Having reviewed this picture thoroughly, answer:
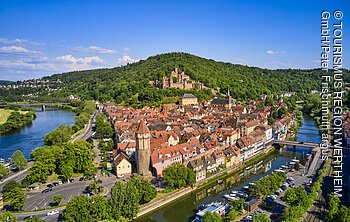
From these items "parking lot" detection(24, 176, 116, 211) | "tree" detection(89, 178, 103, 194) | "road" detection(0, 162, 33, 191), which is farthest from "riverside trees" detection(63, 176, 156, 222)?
"road" detection(0, 162, 33, 191)

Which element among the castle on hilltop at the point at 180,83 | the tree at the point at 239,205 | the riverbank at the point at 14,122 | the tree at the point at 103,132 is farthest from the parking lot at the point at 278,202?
the castle on hilltop at the point at 180,83

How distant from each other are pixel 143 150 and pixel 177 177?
20.9 feet

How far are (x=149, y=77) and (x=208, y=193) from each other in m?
90.6

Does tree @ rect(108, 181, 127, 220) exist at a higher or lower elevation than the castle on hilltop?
lower

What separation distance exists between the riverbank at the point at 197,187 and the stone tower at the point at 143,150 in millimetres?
5899

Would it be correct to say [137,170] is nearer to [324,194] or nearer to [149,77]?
[324,194]

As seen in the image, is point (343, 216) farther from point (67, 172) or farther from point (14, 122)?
point (14, 122)

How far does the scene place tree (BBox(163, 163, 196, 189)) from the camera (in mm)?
32875

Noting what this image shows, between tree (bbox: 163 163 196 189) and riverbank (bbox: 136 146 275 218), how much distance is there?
3.25 feet

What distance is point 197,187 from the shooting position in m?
35.7

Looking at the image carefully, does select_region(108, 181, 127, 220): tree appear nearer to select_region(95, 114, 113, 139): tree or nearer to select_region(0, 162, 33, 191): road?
select_region(0, 162, 33, 191): road

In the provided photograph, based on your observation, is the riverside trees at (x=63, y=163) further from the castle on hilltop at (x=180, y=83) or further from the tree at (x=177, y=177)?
the castle on hilltop at (x=180, y=83)

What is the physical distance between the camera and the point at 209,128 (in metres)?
59.3

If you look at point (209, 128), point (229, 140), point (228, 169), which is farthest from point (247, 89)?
point (228, 169)
